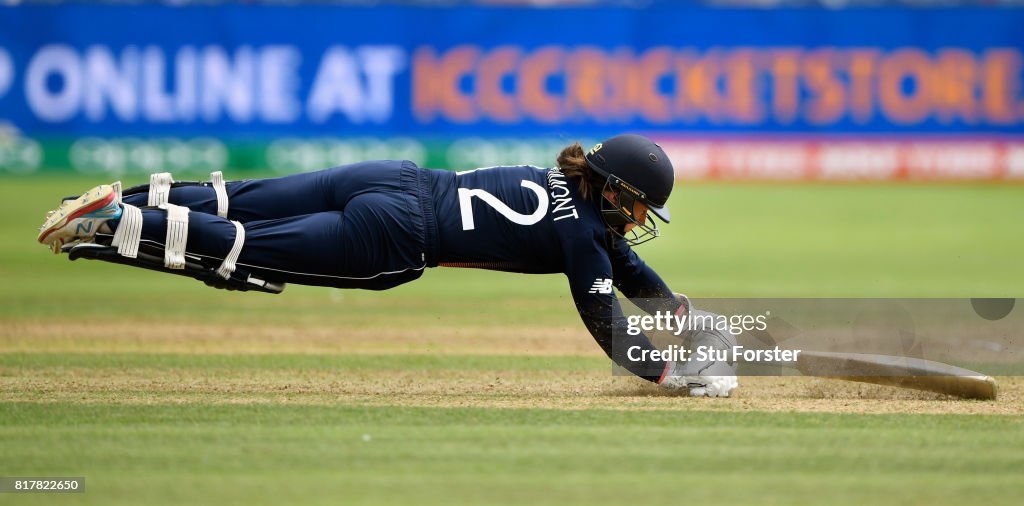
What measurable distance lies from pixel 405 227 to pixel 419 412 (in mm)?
1012

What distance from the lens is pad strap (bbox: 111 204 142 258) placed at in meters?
6.66

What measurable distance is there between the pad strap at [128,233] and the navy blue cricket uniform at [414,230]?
0.04 m

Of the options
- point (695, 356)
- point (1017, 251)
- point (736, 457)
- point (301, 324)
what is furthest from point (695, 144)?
point (736, 457)

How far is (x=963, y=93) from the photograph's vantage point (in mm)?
23516

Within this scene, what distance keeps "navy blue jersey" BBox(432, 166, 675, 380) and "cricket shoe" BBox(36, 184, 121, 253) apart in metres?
1.69

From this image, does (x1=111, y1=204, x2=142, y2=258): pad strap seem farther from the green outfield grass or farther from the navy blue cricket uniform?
the green outfield grass

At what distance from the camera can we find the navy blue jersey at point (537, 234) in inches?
262

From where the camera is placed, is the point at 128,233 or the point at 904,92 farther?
the point at 904,92

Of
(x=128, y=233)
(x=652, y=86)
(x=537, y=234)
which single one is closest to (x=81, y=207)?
(x=128, y=233)

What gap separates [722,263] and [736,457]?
9.12m

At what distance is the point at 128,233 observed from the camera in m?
6.67

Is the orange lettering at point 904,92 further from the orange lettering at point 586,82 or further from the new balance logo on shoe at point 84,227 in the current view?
the new balance logo on shoe at point 84,227

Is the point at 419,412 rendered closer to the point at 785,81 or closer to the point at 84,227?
the point at 84,227

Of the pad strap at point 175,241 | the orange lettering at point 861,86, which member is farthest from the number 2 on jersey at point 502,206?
the orange lettering at point 861,86
